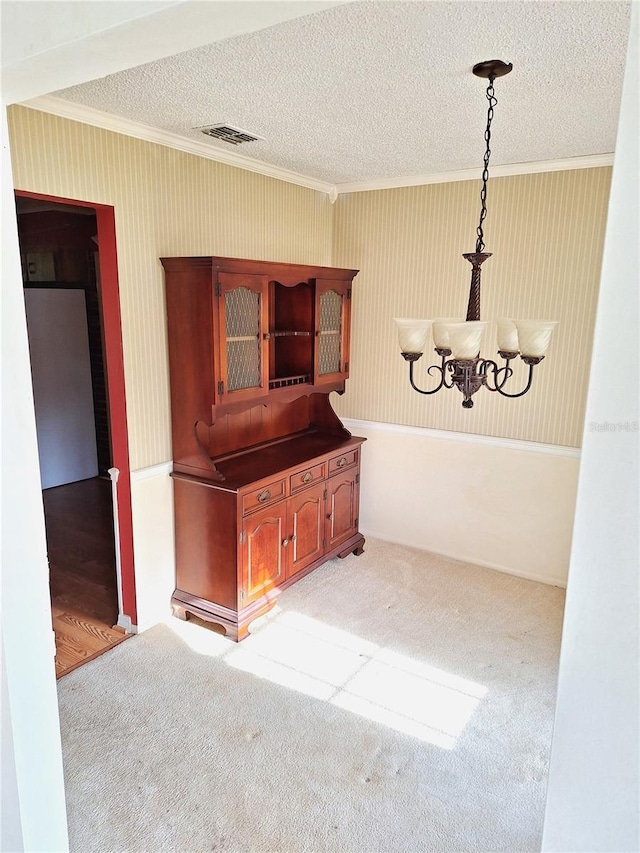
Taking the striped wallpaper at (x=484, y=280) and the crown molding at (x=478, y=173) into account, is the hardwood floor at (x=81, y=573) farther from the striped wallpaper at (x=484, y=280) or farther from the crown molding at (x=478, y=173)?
the crown molding at (x=478, y=173)

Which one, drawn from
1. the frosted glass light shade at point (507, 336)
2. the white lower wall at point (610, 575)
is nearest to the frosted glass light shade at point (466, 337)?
the frosted glass light shade at point (507, 336)

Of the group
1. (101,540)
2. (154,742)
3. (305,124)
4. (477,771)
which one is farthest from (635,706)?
(101,540)

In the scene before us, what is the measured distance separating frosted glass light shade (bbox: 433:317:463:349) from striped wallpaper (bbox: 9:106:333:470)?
1522 mm

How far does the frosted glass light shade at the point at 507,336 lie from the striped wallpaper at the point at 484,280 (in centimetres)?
133

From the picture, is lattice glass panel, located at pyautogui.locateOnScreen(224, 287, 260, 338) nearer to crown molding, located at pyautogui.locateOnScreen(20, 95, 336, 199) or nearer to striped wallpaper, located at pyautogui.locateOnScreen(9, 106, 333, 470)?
striped wallpaper, located at pyautogui.locateOnScreen(9, 106, 333, 470)

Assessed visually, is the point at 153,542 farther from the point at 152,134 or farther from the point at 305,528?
the point at 152,134

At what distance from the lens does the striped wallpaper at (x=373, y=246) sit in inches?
111

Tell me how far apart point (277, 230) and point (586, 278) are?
1923 mm

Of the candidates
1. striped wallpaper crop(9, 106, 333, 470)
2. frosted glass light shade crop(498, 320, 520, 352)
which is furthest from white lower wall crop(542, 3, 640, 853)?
striped wallpaper crop(9, 106, 333, 470)

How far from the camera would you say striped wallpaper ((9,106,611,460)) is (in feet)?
9.29

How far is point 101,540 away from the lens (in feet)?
14.3

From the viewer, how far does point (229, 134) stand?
9.70 ft

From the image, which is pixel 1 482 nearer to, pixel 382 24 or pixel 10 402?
pixel 10 402

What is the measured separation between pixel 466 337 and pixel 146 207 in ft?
5.93
